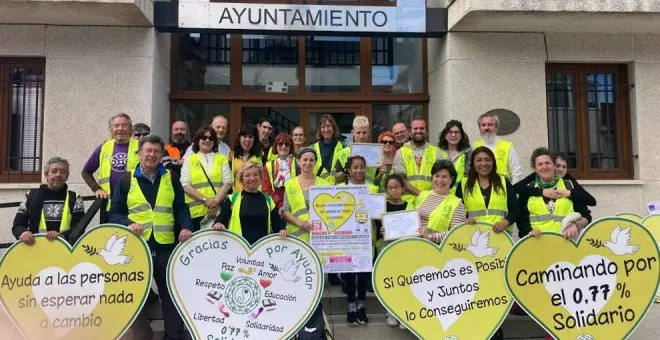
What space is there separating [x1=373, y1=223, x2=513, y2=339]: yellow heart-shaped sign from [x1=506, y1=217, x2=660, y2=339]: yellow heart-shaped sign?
0.16m

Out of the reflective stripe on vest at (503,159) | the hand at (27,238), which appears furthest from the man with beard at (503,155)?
the hand at (27,238)

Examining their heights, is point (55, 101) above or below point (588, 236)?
above

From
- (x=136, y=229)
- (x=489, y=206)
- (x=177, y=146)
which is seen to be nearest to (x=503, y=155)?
(x=489, y=206)

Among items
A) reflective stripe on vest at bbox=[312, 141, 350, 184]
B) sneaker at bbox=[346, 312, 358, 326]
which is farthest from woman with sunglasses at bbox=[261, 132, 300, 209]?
sneaker at bbox=[346, 312, 358, 326]

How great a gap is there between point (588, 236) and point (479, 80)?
3644 millimetres

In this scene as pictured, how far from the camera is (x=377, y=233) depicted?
4.91 metres

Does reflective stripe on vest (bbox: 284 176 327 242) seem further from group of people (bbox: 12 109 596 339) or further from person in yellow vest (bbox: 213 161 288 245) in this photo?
person in yellow vest (bbox: 213 161 288 245)

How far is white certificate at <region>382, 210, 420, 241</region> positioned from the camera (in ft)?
14.4

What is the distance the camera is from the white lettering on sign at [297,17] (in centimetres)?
698

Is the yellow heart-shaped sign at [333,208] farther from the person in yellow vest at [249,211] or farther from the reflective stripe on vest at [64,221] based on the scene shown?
the reflective stripe on vest at [64,221]

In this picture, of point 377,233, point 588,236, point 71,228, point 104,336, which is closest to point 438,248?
point 377,233

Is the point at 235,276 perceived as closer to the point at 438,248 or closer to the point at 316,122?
the point at 438,248

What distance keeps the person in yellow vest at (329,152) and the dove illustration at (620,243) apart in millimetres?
2476

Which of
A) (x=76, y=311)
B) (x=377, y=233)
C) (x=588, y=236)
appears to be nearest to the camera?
(x=76, y=311)
